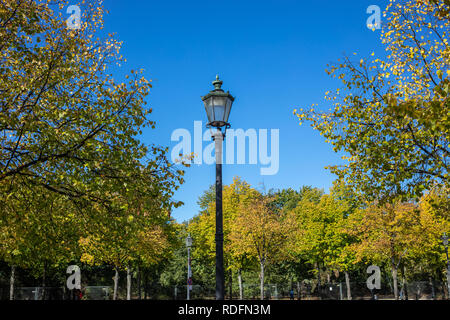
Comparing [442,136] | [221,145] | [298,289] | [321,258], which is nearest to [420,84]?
[442,136]

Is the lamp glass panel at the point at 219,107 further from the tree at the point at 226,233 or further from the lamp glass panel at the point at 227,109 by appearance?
the tree at the point at 226,233

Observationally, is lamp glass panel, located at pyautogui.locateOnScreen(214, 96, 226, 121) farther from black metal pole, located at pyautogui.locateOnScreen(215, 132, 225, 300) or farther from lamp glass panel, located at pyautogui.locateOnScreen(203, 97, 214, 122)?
black metal pole, located at pyautogui.locateOnScreen(215, 132, 225, 300)

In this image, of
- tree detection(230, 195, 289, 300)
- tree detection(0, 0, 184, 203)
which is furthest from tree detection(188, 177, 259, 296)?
tree detection(0, 0, 184, 203)

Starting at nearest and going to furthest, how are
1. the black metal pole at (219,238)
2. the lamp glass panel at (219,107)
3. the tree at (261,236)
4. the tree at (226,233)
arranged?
the black metal pole at (219,238) → the lamp glass panel at (219,107) → the tree at (261,236) → the tree at (226,233)

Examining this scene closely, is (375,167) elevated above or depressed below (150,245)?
above

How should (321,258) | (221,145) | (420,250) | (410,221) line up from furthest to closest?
1. (321,258)
2. (420,250)
3. (410,221)
4. (221,145)

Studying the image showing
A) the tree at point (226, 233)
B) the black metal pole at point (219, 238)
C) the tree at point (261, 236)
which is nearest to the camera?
Result: the black metal pole at point (219, 238)

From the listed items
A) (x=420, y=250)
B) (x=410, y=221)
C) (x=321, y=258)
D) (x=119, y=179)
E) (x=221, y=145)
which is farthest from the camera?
(x=321, y=258)

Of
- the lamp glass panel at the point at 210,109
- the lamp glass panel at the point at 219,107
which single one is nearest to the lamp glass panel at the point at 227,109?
the lamp glass panel at the point at 219,107

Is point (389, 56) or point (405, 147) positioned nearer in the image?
point (405, 147)

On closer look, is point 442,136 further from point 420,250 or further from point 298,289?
point 298,289

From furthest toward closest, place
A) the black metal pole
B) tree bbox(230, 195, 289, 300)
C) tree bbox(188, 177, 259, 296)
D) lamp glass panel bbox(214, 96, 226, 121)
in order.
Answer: tree bbox(188, 177, 259, 296), tree bbox(230, 195, 289, 300), lamp glass panel bbox(214, 96, 226, 121), the black metal pole

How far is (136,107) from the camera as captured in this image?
10.9 m

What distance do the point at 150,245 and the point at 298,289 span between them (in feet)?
82.8
